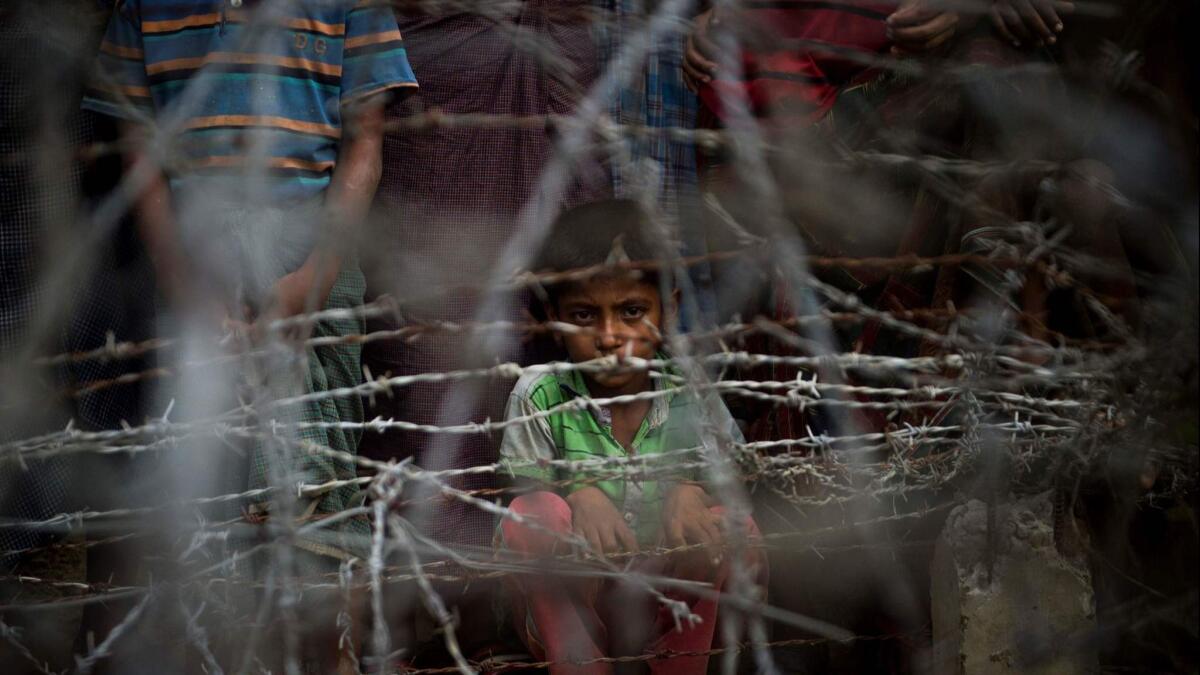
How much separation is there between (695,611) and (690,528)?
0.49 feet

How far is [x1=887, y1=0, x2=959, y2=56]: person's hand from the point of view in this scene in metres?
1.66

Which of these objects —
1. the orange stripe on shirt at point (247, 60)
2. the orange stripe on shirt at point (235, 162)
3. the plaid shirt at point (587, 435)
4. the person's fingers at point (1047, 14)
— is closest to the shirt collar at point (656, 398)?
the plaid shirt at point (587, 435)

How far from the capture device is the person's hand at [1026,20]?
1571 mm

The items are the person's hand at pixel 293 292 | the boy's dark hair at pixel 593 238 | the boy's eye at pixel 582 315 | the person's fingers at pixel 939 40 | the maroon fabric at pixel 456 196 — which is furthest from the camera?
the maroon fabric at pixel 456 196

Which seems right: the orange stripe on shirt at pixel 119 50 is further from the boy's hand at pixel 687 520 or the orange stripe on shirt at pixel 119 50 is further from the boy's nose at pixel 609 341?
the boy's hand at pixel 687 520

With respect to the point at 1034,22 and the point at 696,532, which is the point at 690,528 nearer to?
the point at 696,532

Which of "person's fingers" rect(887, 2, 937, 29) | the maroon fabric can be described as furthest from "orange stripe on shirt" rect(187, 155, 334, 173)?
"person's fingers" rect(887, 2, 937, 29)

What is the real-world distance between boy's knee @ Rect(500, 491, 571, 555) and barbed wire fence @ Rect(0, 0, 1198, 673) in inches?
2.1

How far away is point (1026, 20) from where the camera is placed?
1592 millimetres

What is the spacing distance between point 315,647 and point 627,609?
A: 0.61 metres

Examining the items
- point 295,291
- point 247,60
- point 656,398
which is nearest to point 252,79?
point 247,60

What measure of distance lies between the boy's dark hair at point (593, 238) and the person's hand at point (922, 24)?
602 millimetres

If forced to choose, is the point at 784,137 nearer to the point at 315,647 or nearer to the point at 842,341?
the point at 842,341

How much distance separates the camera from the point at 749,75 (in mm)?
1866
